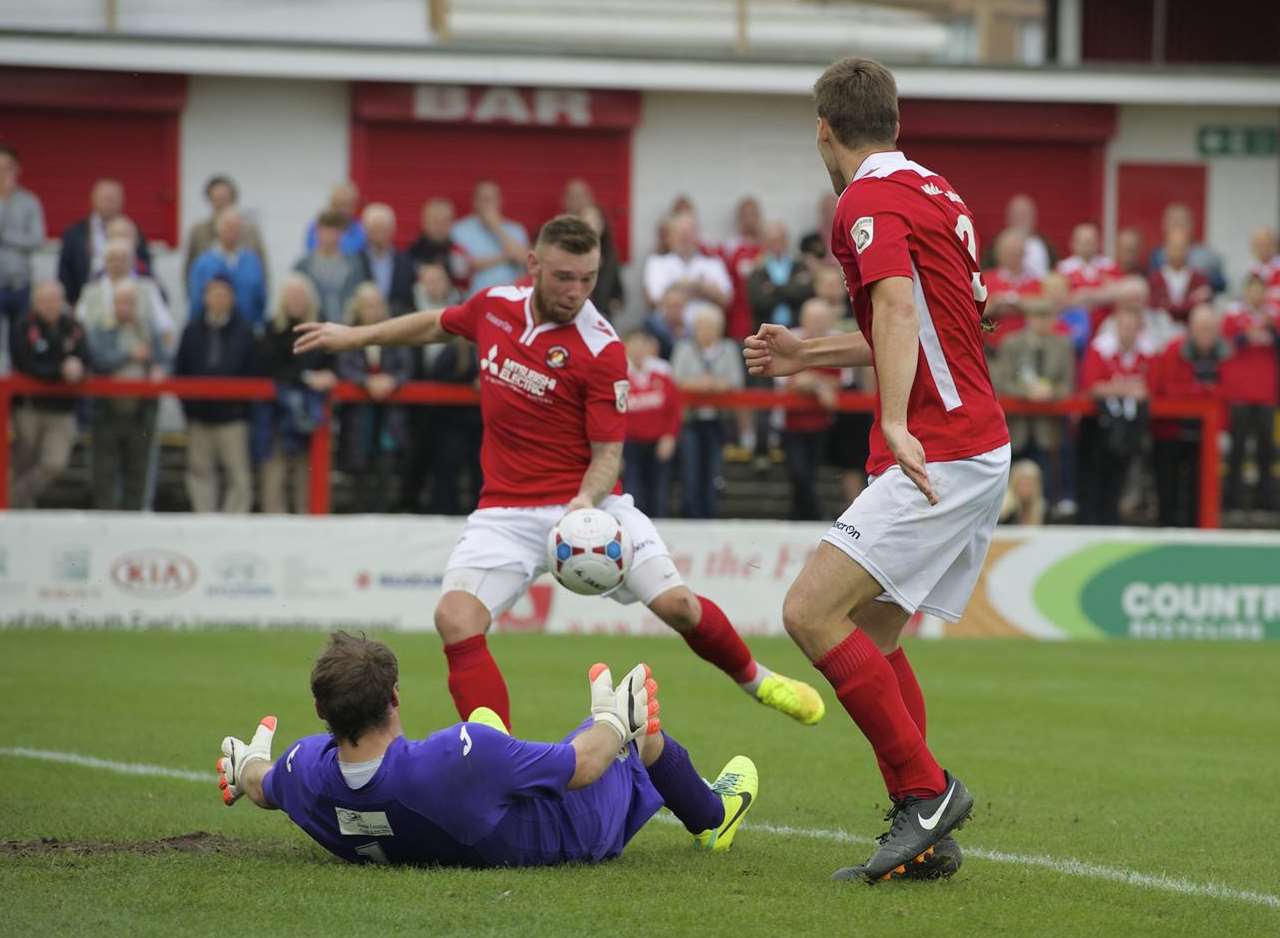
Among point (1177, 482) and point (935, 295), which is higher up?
point (935, 295)

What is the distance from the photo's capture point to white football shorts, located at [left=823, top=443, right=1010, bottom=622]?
6.14 meters

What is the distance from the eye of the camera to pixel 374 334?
8.55m

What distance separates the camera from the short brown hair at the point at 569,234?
8.10m

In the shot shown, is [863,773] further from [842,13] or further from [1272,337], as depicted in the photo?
[842,13]

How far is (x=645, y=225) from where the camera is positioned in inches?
855

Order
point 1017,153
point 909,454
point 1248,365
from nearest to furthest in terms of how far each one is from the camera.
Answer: point 909,454, point 1248,365, point 1017,153

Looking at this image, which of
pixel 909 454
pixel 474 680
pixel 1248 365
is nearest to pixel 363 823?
pixel 474 680

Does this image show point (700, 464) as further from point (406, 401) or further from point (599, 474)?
point (599, 474)

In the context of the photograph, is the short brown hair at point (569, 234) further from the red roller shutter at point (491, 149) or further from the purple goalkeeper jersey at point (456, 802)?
the red roller shutter at point (491, 149)

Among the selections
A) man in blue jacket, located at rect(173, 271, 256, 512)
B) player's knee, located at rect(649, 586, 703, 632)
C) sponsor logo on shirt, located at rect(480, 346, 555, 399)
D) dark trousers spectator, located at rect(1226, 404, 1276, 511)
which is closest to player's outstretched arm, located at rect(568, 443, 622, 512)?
sponsor logo on shirt, located at rect(480, 346, 555, 399)

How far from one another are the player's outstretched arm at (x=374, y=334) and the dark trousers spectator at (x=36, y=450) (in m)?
7.22

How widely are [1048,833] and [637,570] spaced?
2012mm

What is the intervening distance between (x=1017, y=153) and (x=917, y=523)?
17.3 meters

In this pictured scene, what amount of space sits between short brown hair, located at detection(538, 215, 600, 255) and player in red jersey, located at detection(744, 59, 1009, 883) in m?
1.95
